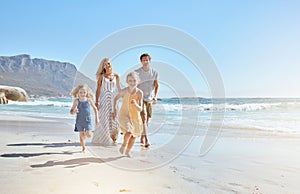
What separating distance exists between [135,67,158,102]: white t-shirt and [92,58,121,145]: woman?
0.55 meters

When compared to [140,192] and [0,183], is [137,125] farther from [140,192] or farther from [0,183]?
[0,183]

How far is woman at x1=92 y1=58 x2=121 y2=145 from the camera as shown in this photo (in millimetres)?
5320

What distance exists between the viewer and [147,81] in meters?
5.80

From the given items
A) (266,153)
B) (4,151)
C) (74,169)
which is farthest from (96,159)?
(266,153)

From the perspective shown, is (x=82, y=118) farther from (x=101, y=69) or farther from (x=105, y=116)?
(x=101, y=69)

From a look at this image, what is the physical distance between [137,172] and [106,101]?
224cm

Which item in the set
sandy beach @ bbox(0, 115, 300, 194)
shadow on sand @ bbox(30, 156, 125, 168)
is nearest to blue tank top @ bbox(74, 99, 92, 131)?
sandy beach @ bbox(0, 115, 300, 194)

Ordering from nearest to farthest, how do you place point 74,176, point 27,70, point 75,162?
1. point 74,176
2. point 75,162
3. point 27,70

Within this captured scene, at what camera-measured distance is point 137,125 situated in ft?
14.7

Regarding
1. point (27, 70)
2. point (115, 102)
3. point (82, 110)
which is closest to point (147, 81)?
point (115, 102)

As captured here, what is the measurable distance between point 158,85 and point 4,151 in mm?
3082

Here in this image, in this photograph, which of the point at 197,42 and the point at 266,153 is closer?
the point at 266,153

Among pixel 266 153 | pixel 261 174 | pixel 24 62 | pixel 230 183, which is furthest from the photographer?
pixel 24 62

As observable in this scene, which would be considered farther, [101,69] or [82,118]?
[101,69]
